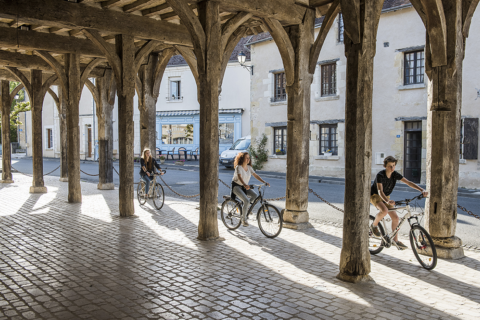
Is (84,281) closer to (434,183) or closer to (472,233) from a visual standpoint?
(434,183)

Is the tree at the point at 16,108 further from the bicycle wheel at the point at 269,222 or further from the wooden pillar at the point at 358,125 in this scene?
the wooden pillar at the point at 358,125

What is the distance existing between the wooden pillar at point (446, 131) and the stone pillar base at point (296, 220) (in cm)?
259

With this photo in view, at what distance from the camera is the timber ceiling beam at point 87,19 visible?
7.96 meters

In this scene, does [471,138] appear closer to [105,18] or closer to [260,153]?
[260,153]

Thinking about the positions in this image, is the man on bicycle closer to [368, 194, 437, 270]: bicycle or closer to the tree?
[368, 194, 437, 270]: bicycle

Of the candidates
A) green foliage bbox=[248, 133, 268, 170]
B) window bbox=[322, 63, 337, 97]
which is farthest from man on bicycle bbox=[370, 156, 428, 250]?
green foliage bbox=[248, 133, 268, 170]

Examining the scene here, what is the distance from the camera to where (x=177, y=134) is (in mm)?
34312

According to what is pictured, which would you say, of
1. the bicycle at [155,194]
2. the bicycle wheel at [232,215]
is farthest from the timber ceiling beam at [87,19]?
the bicycle wheel at [232,215]

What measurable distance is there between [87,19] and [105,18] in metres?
0.40

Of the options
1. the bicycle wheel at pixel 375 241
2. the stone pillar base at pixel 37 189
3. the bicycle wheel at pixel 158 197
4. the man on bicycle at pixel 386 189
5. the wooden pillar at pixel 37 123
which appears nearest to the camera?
the man on bicycle at pixel 386 189

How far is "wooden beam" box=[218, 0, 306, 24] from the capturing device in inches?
289

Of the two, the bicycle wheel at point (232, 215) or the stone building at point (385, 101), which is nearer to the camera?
the bicycle wheel at point (232, 215)

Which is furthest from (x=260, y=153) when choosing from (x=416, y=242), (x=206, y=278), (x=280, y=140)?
(x=206, y=278)

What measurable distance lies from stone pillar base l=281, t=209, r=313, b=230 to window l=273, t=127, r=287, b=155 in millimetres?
13020
